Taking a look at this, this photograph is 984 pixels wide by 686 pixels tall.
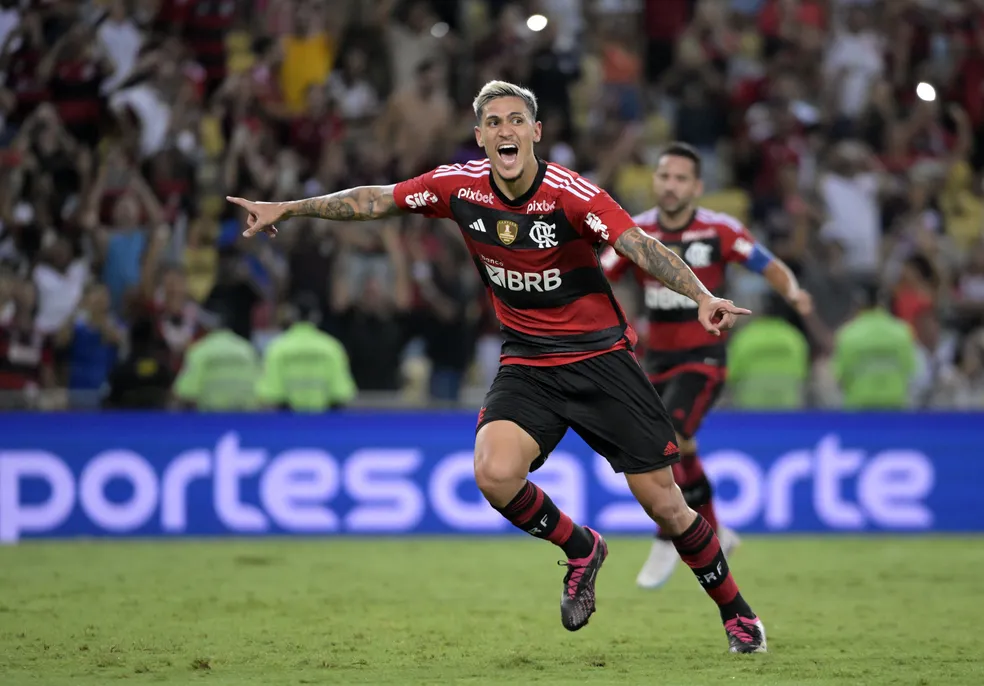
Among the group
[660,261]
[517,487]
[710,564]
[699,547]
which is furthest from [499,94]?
[710,564]

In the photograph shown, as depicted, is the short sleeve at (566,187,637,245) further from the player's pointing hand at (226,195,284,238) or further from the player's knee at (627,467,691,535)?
the player's pointing hand at (226,195,284,238)

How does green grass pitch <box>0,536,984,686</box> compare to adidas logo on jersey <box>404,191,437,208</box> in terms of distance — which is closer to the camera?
green grass pitch <box>0,536,984,686</box>

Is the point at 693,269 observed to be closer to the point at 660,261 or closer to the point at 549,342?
the point at 549,342

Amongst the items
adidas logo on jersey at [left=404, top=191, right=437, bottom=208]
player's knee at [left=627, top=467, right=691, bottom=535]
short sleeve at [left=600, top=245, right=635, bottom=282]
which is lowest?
player's knee at [left=627, top=467, right=691, bottom=535]

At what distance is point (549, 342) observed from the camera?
754 centimetres

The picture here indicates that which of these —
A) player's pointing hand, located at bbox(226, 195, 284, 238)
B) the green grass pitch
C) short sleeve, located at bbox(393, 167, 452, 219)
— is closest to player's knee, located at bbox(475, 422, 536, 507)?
the green grass pitch

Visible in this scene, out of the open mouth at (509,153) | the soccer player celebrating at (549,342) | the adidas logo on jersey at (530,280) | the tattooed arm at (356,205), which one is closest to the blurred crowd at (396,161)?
the tattooed arm at (356,205)

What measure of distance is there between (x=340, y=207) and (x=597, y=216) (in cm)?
137

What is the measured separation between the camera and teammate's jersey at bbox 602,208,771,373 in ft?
34.3

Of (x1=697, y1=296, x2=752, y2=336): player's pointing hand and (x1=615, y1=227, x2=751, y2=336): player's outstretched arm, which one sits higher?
(x1=615, y1=227, x2=751, y2=336): player's outstretched arm

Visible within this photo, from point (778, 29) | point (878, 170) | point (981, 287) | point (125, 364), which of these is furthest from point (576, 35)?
point (125, 364)

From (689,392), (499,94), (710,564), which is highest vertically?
(499,94)

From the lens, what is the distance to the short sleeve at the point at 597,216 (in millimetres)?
7109

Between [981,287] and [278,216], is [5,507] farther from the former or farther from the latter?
[981,287]
